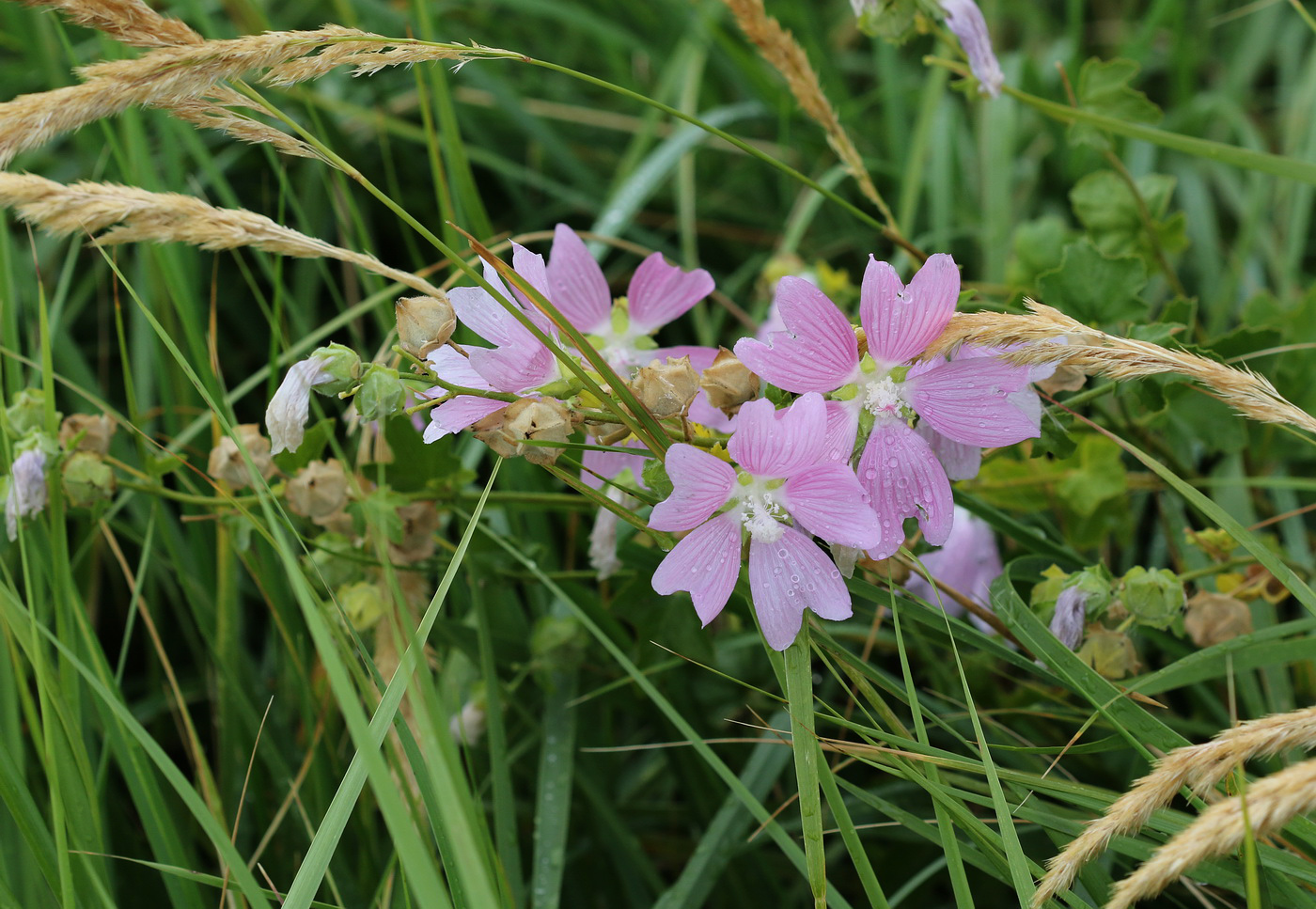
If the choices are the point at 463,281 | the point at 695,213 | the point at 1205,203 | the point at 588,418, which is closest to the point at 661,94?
the point at 695,213

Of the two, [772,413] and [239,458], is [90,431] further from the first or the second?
[772,413]

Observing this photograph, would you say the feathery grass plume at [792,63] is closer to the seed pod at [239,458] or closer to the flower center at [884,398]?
the flower center at [884,398]

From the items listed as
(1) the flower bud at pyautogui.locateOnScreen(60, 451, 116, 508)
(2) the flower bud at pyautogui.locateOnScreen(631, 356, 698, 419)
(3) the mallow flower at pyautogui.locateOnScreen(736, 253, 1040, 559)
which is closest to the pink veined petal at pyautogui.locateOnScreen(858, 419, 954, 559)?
Result: (3) the mallow flower at pyautogui.locateOnScreen(736, 253, 1040, 559)

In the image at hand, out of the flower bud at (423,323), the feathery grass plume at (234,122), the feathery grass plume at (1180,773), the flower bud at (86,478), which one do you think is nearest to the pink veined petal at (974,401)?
the feathery grass plume at (1180,773)

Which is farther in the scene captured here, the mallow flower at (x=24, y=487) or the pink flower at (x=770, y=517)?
the mallow flower at (x=24, y=487)

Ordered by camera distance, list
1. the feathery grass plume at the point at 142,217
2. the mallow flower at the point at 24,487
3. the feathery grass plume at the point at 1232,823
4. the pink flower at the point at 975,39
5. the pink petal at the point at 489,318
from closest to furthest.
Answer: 1. the feathery grass plume at the point at 1232,823
2. the feathery grass plume at the point at 142,217
3. the pink petal at the point at 489,318
4. the mallow flower at the point at 24,487
5. the pink flower at the point at 975,39

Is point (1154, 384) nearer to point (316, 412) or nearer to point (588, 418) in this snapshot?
point (588, 418)

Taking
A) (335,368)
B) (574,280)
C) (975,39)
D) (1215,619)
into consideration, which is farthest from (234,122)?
(1215,619)
